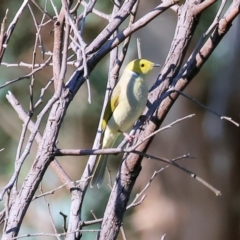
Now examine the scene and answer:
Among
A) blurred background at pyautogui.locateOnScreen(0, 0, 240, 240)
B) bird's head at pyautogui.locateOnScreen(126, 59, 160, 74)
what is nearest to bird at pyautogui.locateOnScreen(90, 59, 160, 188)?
bird's head at pyautogui.locateOnScreen(126, 59, 160, 74)

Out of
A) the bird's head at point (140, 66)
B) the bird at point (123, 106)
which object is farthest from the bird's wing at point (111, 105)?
the bird's head at point (140, 66)

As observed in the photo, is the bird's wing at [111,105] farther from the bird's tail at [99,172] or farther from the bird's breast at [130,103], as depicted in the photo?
the bird's tail at [99,172]

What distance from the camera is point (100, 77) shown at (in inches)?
181

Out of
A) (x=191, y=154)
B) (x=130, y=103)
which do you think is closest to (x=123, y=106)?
(x=130, y=103)

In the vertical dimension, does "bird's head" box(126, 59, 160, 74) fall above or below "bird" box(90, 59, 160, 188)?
above

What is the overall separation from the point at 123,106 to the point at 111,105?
0.30 feet

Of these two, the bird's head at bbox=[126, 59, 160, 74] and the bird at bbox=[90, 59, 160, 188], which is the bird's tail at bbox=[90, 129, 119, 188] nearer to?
the bird at bbox=[90, 59, 160, 188]

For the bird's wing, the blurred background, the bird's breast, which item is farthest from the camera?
the blurred background

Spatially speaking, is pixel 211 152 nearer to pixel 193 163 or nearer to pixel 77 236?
pixel 193 163

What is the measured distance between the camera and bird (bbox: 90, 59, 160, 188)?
Result: 91.1 inches

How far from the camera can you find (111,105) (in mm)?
2467

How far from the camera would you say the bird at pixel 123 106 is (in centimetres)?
231

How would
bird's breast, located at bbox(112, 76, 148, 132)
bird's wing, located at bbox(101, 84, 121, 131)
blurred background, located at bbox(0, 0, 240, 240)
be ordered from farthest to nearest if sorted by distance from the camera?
blurred background, located at bbox(0, 0, 240, 240)
bird's wing, located at bbox(101, 84, 121, 131)
bird's breast, located at bbox(112, 76, 148, 132)

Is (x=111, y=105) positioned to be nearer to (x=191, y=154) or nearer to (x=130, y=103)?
(x=130, y=103)
